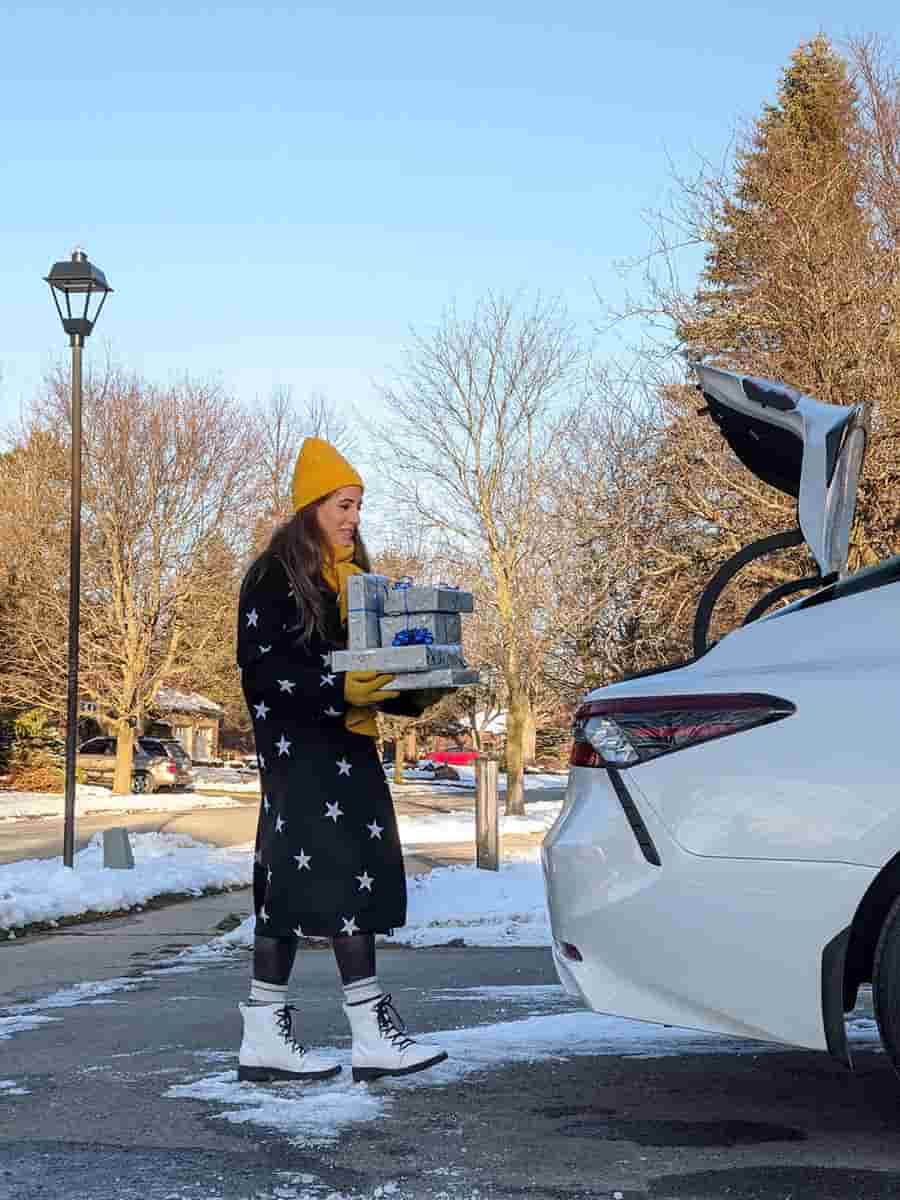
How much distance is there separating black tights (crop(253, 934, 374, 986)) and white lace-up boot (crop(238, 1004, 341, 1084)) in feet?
0.32

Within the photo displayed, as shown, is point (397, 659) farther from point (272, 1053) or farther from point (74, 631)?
point (74, 631)

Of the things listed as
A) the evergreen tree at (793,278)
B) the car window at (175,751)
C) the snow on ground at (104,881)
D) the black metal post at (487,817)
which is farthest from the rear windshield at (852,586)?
the car window at (175,751)

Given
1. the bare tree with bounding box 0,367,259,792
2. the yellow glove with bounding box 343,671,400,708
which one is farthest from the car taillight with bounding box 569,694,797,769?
the bare tree with bounding box 0,367,259,792

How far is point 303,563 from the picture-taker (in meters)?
4.87

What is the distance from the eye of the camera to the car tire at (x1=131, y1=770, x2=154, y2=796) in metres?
38.8

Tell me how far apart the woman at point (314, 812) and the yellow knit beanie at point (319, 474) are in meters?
0.09

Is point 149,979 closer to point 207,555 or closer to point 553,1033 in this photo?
point 553,1033

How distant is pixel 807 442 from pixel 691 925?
1406 millimetres

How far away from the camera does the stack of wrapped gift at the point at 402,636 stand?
4.52 metres

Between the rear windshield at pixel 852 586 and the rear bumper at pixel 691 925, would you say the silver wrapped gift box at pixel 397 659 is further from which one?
the rear windshield at pixel 852 586

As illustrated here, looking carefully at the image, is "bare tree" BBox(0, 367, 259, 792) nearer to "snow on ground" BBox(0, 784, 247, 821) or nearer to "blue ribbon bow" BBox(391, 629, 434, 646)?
"snow on ground" BBox(0, 784, 247, 821)

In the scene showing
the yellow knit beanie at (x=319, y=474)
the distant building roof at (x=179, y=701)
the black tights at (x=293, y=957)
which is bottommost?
the black tights at (x=293, y=957)

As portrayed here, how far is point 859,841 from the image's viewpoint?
3.53m

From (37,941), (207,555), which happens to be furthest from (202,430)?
(37,941)
